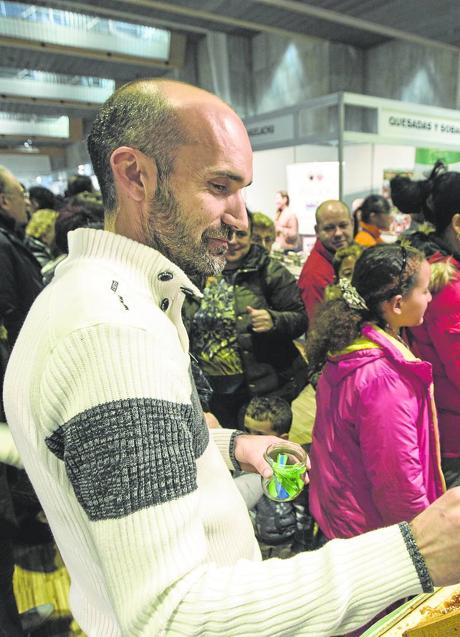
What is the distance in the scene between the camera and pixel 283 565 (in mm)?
558

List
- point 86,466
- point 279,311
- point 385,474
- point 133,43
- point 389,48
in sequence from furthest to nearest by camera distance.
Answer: point 133,43 → point 389,48 → point 279,311 → point 385,474 → point 86,466

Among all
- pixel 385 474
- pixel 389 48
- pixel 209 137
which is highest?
pixel 389 48

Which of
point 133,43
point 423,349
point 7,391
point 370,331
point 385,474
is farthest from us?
point 133,43

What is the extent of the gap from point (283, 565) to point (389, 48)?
8.80 m

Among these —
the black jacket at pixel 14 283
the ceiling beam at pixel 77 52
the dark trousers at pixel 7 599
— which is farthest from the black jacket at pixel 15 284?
the ceiling beam at pixel 77 52

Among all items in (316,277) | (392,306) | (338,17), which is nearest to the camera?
(392,306)

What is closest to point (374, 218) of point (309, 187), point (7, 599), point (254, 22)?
point (309, 187)

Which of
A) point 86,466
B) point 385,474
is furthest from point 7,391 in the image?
point 385,474

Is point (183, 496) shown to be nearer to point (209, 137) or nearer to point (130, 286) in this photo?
point (130, 286)

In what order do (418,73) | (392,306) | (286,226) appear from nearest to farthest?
(392,306), (286,226), (418,73)

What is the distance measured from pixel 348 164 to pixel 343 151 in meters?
0.42

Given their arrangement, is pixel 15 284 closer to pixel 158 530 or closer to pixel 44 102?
pixel 158 530

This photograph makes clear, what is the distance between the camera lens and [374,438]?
1.34 metres

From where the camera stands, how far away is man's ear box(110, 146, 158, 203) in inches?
30.3
